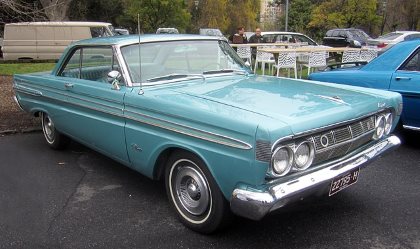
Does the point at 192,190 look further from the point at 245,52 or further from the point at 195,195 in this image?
the point at 245,52

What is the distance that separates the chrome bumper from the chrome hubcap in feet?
1.61

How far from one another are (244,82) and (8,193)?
8.90 ft

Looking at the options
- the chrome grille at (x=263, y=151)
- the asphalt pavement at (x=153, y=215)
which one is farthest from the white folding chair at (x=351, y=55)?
the chrome grille at (x=263, y=151)

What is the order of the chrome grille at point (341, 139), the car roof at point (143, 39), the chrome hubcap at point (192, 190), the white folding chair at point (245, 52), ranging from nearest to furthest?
1. the chrome grille at point (341, 139)
2. the chrome hubcap at point (192, 190)
3. the car roof at point (143, 39)
4. the white folding chair at point (245, 52)

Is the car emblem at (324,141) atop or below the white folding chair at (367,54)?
below

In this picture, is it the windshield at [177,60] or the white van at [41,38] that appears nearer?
Result: the windshield at [177,60]

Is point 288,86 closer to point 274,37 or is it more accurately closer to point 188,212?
point 188,212

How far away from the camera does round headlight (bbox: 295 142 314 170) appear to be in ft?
10.3

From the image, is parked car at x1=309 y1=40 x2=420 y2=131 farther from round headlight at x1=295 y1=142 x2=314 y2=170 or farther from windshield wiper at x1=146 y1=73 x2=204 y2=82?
round headlight at x1=295 y1=142 x2=314 y2=170

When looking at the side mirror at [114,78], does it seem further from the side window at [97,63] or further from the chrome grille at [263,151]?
the chrome grille at [263,151]

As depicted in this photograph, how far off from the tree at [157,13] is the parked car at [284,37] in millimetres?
18888

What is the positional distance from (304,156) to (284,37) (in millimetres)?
18003

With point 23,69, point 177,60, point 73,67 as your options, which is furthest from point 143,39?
point 23,69

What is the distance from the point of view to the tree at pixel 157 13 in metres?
36.8
